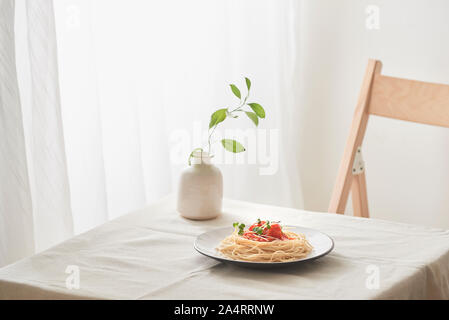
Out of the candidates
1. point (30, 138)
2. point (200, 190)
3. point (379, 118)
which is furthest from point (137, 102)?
point (379, 118)

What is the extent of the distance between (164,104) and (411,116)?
2.47 ft

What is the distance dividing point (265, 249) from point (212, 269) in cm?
10

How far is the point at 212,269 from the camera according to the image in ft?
3.62

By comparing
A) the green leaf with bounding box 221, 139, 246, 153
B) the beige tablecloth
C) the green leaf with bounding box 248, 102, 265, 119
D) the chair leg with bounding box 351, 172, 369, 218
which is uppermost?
the green leaf with bounding box 248, 102, 265, 119

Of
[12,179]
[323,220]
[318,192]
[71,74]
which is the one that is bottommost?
[318,192]

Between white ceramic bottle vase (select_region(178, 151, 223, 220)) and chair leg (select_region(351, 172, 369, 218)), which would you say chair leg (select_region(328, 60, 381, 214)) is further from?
white ceramic bottle vase (select_region(178, 151, 223, 220))

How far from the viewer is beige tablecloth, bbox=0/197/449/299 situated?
100 centimetres

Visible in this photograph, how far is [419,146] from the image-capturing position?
222 cm

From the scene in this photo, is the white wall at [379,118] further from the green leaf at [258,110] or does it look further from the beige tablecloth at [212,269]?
the green leaf at [258,110]

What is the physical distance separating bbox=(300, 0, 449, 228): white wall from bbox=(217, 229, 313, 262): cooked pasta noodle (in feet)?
3.98

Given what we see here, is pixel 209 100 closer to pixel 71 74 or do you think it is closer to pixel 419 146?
pixel 71 74

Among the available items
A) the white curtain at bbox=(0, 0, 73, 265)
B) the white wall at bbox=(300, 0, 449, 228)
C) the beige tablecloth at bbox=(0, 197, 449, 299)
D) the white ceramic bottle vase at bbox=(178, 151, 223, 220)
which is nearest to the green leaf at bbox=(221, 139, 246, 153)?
the white ceramic bottle vase at bbox=(178, 151, 223, 220)

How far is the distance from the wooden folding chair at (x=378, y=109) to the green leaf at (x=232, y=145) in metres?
0.49

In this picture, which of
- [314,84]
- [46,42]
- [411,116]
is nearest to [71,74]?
[46,42]
